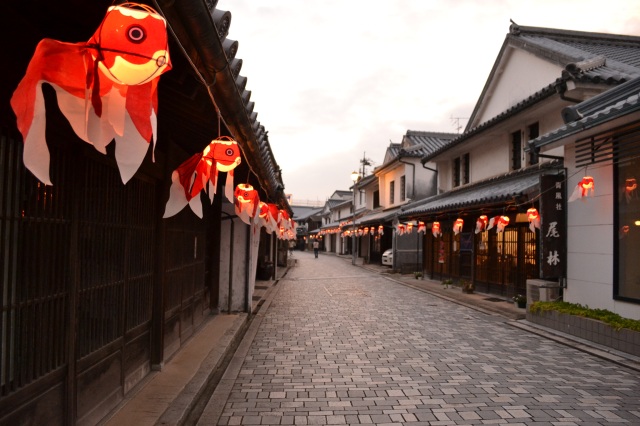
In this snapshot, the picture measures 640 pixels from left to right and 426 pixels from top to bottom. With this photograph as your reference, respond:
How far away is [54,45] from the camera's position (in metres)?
2.68

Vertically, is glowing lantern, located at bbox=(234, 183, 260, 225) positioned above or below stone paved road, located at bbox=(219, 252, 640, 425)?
above

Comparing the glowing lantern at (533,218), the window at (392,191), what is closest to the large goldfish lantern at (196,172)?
the glowing lantern at (533,218)

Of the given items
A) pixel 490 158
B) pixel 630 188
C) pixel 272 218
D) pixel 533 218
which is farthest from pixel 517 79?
pixel 272 218

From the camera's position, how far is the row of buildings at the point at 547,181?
1012 centimetres

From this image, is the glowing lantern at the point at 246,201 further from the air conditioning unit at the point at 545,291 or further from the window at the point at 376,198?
the window at the point at 376,198

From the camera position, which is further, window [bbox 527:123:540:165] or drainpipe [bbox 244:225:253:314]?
window [bbox 527:123:540:165]

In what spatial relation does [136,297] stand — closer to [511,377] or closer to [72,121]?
[72,121]

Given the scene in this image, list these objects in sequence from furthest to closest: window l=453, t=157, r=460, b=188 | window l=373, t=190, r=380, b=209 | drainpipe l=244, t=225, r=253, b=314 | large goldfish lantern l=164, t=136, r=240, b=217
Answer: window l=373, t=190, r=380, b=209
window l=453, t=157, r=460, b=188
drainpipe l=244, t=225, r=253, b=314
large goldfish lantern l=164, t=136, r=240, b=217

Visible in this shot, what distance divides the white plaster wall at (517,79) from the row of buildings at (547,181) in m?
0.05

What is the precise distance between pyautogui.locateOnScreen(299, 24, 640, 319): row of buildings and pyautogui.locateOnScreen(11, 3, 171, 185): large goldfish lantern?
357 inches

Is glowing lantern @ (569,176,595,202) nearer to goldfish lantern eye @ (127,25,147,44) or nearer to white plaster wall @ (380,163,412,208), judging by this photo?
goldfish lantern eye @ (127,25,147,44)

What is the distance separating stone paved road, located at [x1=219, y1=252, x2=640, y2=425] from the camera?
595cm

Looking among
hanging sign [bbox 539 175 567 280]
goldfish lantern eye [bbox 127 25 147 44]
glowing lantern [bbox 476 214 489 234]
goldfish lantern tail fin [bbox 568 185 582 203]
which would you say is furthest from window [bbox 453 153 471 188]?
goldfish lantern eye [bbox 127 25 147 44]

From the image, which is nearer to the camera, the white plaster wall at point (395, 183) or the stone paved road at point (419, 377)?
the stone paved road at point (419, 377)
